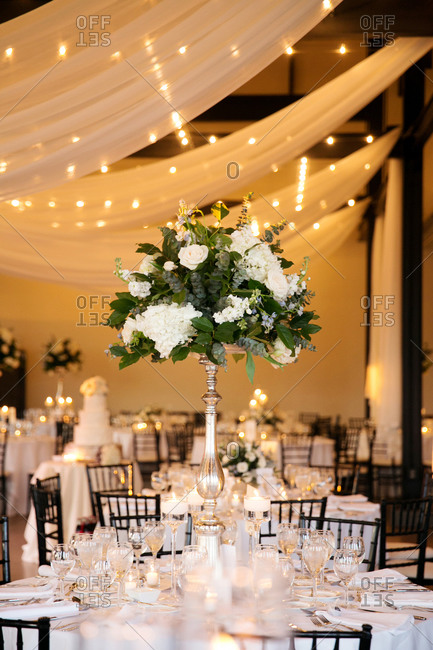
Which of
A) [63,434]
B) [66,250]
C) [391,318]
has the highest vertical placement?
[66,250]

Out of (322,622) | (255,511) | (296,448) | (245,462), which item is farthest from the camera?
(296,448)

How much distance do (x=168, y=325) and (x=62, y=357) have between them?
1045 cm

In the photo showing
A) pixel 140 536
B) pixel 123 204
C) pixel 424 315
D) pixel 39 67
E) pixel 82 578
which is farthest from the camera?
pixel 424 315

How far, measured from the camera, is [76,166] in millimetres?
3537

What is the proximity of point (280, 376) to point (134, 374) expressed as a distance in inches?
106

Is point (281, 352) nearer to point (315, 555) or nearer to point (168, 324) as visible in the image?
point (168, 324)

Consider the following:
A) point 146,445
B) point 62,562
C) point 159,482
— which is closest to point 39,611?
point 62,562

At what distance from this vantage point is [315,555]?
246 cm

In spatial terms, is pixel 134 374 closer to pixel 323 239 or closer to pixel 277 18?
pixel 323 239

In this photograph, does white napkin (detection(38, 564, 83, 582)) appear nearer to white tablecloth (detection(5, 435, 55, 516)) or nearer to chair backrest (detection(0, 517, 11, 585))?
chair backrest (detection(0, 517, 11, 585))

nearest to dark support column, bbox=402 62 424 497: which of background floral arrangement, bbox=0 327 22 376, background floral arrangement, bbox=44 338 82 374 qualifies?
background floral arrangement, bbox=0 327 22 376

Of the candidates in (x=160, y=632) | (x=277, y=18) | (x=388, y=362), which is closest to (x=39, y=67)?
(x=277, y=18)

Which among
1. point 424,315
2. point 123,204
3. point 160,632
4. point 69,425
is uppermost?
point 123,204

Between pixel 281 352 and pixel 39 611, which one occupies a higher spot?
pixel 281 352
